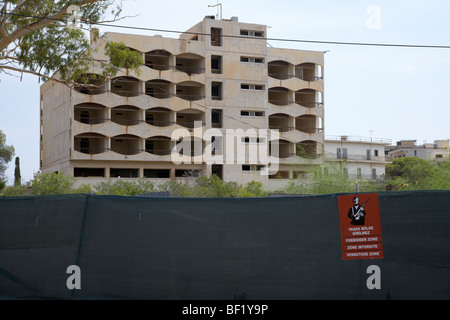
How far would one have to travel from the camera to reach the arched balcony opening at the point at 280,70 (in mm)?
70688

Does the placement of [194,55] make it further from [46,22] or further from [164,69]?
[46,22]

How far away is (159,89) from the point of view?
6512cm

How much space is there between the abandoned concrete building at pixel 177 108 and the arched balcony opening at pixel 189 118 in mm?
111

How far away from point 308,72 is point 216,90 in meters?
13.5

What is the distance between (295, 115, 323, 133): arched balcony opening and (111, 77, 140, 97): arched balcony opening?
71.3 feet

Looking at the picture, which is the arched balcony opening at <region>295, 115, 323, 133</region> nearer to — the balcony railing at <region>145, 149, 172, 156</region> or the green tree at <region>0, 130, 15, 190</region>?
the balcony railing at <region>145, 149, 172, 156</region>

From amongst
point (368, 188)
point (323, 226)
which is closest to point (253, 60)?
point (368, 188)

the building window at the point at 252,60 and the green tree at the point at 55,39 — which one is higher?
the building window at the point at 252,60

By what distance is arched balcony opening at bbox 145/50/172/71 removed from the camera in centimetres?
6384

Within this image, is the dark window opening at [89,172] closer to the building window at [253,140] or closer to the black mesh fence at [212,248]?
the building window at [253,140]

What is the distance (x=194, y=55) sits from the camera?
2562 inches

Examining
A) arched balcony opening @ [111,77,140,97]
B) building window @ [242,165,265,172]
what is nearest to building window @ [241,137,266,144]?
building window @ [242,165,265,172]

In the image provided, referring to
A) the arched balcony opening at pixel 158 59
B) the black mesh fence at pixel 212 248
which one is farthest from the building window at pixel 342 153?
the black mesh fence at pixel 212 248
